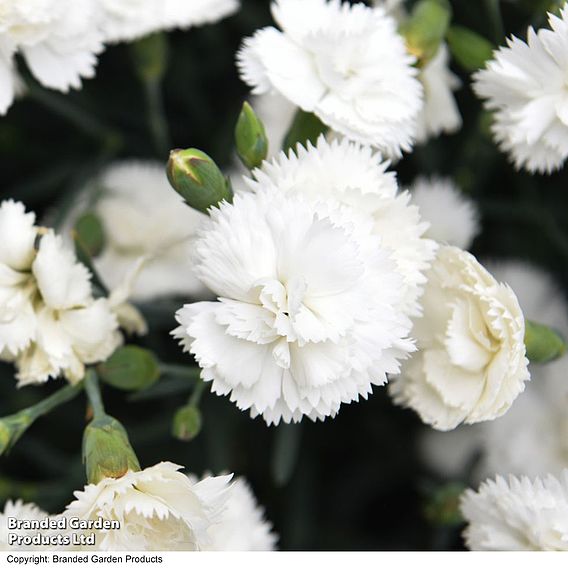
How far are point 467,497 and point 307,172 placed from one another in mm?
357

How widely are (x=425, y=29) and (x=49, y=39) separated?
15.3 inches

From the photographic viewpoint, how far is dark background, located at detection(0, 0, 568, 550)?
43.1 inches

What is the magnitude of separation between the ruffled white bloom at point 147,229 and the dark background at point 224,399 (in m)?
0.05

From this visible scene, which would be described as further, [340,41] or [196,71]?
[196,71]

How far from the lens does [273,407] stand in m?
0.70

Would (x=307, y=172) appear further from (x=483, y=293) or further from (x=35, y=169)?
(x=35, y=169)

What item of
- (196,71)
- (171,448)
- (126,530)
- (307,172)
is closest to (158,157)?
(196,71)

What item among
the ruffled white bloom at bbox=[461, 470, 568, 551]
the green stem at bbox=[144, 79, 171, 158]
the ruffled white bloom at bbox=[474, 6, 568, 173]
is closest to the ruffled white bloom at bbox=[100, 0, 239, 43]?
the green stem at bbox=[144, 79, 171, 158]

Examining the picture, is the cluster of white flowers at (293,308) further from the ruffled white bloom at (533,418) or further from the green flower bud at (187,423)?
the ruffled white bloom at (533,418)

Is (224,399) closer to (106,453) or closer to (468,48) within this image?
(106,453)

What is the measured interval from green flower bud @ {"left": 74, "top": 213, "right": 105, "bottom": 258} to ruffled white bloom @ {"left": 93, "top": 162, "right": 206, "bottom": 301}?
5cm

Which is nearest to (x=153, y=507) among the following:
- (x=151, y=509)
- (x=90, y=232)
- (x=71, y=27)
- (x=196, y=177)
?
(x=151, y=509)

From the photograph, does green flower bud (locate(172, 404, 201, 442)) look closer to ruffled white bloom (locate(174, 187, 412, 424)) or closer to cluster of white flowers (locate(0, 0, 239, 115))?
ruffled white bloom (locate(174, 187, 412, 424))

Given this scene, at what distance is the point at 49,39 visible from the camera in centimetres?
90
